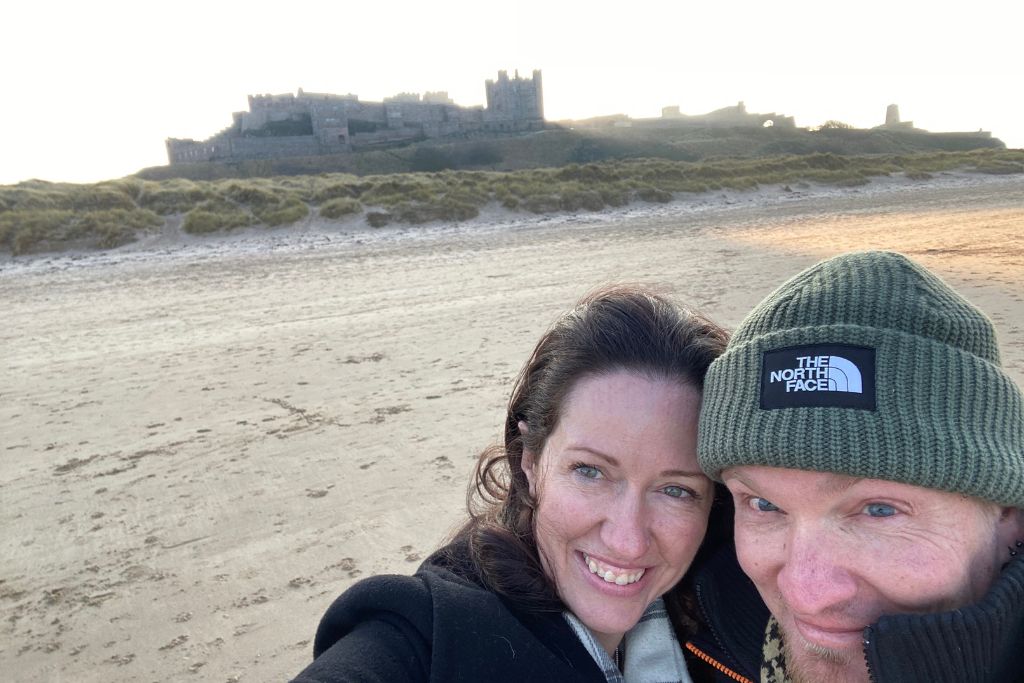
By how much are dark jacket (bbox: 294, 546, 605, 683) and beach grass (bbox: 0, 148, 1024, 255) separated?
50.8 ft

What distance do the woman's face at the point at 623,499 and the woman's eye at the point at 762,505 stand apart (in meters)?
0.20

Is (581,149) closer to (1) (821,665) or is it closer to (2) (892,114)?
(1) (821,665)

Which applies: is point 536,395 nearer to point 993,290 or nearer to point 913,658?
point 913,658

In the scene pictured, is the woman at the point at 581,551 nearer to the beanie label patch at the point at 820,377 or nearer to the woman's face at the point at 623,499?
the woman's face at the point at 623,499

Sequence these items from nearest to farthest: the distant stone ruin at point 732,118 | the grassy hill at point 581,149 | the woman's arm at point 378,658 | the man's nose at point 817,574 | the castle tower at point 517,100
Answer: the man's nose at point 817,574, the woman's arm at point 378,658, the grassy hill at point 581,149, the castle tower at point 517,100, the distant stone ruin at point 732,118

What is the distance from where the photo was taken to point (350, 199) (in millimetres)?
18547

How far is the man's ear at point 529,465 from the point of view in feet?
5.79

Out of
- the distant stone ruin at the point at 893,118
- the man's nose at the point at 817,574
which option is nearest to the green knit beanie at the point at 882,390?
the man's nose at the point at 817,574

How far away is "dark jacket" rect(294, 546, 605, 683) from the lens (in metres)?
1.32

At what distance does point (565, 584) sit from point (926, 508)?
756mm

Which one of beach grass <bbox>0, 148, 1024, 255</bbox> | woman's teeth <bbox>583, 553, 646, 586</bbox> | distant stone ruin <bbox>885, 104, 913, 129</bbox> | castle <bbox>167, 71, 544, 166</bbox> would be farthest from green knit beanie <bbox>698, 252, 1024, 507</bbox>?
distant stone ruin <bbox>885, 104, 913, 129</bbox>

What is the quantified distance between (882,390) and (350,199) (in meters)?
18.4

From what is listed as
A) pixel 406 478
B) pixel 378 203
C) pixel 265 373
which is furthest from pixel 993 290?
pixel 378 203

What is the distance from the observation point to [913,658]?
3.66 ft
